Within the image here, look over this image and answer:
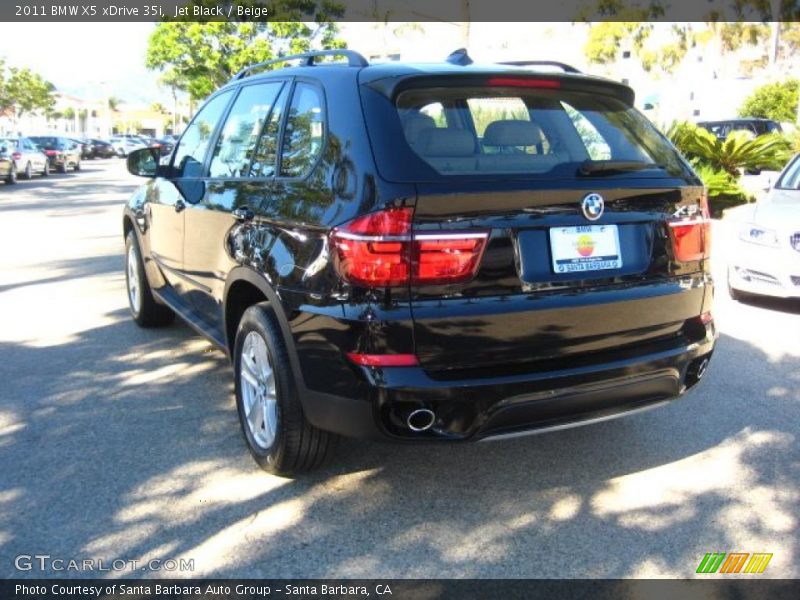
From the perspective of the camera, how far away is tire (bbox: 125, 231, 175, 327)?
6180 mm

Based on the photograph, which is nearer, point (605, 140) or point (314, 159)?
point (314, 159)

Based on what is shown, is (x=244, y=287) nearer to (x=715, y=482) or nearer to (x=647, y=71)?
(x=715, y=482)

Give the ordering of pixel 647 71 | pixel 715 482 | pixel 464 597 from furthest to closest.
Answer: pixel 647 71
pixel 715 482
pixel 464 597

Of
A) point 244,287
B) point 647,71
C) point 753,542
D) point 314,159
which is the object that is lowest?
point 753,542

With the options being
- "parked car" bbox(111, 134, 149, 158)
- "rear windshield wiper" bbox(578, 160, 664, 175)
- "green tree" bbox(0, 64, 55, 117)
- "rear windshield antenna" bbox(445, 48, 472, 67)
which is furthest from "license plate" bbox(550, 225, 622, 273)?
"green tree" bbox(0, 64, 55, 117)

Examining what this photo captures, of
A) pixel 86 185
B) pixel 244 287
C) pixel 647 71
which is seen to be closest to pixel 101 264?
pixel 244 287

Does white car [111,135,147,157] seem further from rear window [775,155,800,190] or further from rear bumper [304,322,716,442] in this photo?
rear bumper [304,322,716,442]

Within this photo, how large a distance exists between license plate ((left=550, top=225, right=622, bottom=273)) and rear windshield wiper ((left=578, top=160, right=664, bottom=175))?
0.77 feet

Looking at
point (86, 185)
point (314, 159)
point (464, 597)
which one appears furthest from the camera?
point (86, 185)

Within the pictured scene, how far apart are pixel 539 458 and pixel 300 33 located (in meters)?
31.4

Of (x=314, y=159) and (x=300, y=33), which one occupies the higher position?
(x=300, y=33)

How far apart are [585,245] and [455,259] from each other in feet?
1.93

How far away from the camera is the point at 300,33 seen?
32.9 metres

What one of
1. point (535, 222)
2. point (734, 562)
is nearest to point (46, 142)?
point (535, 222)
